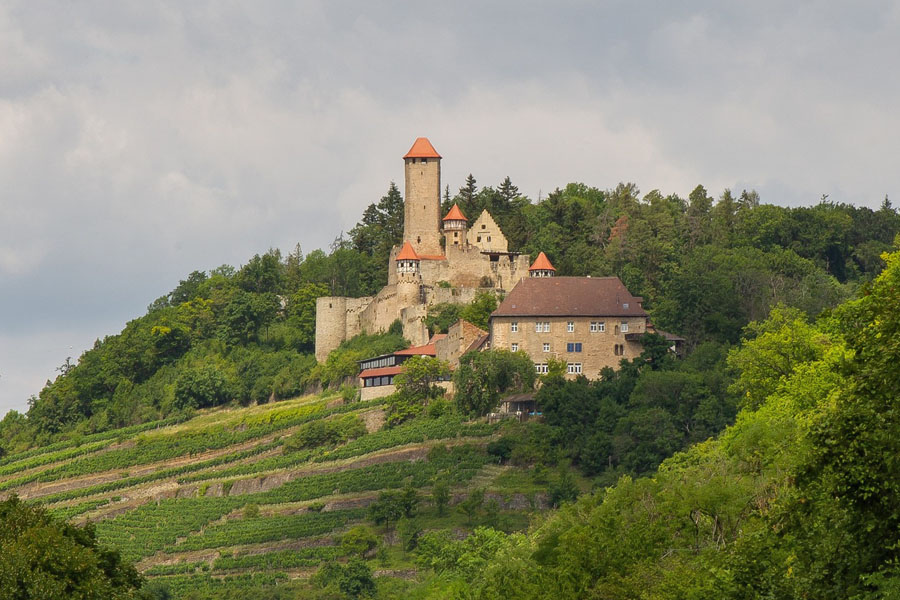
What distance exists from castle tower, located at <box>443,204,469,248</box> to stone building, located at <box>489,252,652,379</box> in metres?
20.2

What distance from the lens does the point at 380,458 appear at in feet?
276

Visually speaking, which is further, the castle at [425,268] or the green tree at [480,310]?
the castle at [425,268]

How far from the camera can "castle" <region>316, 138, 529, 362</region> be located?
10238cm

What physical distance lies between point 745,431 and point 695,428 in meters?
29.1

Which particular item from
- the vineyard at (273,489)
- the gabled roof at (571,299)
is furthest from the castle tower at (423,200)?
the gabled roof at (571,299)

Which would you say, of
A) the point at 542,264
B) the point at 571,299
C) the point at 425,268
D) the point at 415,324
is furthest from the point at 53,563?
the point at 425,268

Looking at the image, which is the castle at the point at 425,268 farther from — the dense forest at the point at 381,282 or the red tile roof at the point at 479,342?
the red tile roof at the point at 479,342

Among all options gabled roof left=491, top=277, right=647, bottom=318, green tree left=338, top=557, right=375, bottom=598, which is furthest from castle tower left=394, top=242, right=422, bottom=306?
green tree left=338, top=557, right=375, bottom=598

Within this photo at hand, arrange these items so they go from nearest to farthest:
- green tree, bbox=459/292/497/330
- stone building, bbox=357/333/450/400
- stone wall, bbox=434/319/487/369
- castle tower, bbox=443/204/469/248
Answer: stone wall, bbox=434/319/487/369
stone building, bbox=357/333/450/400
green tree, bbox=459/292/497/330
castle tower, bbox=443/204/469/248

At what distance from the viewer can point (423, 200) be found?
110062 millimetres

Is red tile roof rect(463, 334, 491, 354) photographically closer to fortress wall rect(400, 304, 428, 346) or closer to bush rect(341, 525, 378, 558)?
fortress wall rect(400, 304, 428, 346)

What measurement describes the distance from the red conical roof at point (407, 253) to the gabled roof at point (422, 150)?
8.00 m

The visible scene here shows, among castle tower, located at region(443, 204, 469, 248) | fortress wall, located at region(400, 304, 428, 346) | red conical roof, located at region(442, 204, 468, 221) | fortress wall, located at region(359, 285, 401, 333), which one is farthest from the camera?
red conical roof, located at region(442, 204, 468, 221)

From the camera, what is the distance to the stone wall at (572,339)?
284 feet
